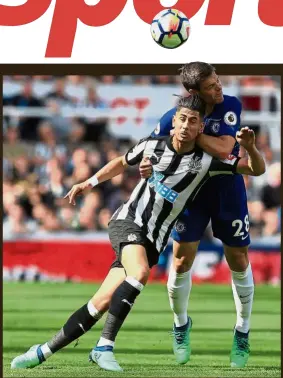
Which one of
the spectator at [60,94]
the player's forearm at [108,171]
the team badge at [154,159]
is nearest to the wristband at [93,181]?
the player's forearm at [108,171]

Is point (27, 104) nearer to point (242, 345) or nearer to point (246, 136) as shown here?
point (242, 345)

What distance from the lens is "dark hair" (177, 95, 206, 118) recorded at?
7.63m

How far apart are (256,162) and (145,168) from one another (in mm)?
789

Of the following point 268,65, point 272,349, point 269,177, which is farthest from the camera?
point 269,177

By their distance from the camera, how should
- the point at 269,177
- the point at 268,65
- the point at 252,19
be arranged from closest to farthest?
1. the point at 268,65
2. the point at 252,19
3. the point at 269,177

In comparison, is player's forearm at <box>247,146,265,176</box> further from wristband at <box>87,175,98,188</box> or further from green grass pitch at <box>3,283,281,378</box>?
green grass pitch at <box>3,283,281,378</box>

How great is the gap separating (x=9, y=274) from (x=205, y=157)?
1008 cm

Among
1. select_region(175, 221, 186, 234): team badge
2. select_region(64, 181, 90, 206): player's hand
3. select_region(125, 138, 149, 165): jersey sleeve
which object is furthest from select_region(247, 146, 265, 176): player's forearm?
select_region(64, 181, 90, 206): player's hand

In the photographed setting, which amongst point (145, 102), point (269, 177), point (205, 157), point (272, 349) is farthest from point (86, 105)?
point (205, 157)

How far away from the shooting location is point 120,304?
7523 mm

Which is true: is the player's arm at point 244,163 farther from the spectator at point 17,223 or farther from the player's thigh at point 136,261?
the spectator at point 17,223

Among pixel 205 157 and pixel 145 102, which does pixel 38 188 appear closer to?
pixel 145 102

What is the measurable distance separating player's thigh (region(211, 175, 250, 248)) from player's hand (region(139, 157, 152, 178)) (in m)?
0.78

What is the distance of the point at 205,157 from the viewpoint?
7906 mm
